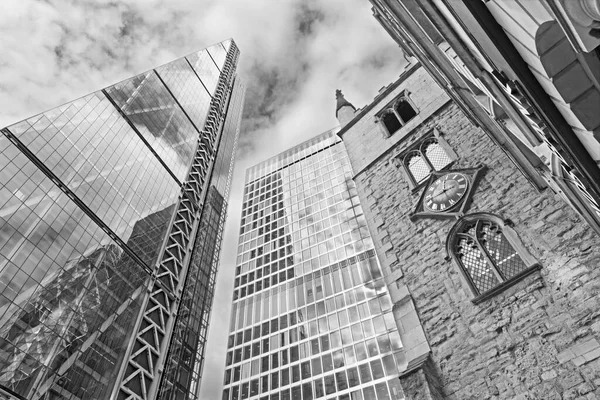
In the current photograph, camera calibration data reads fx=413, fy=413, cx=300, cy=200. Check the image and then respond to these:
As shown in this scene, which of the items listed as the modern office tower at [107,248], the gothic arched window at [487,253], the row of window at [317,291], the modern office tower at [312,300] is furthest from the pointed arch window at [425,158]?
the row of window at [317,291]

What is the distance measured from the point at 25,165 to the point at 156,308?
50.9 ft

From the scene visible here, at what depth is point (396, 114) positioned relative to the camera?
53.2ft

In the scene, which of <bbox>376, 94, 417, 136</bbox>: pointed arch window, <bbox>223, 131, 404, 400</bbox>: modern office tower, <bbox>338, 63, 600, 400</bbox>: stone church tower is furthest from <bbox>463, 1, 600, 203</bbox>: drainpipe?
<bbox>223, 131, 404, 400</bbox>: modern office tower

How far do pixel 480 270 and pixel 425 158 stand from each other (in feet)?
16.0

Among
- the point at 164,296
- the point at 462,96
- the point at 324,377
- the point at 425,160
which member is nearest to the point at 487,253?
the point at 462,96

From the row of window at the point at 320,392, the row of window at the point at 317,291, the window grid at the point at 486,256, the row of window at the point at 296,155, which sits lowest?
the window grid at the point at 486,256

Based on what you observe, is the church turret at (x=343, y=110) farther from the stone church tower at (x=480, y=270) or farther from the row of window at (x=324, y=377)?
the row of window at (x=324, y=377)

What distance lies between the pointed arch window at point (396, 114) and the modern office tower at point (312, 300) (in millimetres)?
22737

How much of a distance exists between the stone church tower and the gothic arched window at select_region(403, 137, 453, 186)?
0.04 metres

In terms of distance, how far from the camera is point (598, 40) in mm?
3639

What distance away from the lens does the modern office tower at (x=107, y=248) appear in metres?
22.2

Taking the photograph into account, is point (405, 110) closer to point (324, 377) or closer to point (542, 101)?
point (542, 101)

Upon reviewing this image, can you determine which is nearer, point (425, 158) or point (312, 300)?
point (425, 158)

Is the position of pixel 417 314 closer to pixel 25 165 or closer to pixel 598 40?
pixel 598 40
